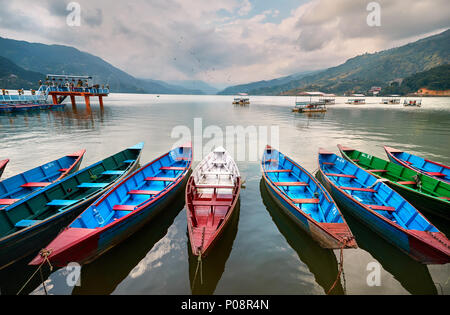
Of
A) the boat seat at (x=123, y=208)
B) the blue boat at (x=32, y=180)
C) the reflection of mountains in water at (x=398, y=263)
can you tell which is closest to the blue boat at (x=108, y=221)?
the boat seat at (x=123, y=208)

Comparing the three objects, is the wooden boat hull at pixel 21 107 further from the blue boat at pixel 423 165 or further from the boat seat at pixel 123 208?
the blue boat at pixel 423 165

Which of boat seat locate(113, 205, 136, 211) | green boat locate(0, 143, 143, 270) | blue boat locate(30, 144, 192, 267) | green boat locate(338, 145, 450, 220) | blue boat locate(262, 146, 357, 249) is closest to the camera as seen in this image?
blue boat locate(30, 144, 192, 267)

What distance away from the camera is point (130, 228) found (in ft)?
26.8

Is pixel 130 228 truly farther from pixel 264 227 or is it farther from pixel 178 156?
pixel 178 156

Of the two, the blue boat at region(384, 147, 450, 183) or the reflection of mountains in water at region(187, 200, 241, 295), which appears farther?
the blue boat at region(384, 147, 450, 183)

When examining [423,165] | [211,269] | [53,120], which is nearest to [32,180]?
[211,269]

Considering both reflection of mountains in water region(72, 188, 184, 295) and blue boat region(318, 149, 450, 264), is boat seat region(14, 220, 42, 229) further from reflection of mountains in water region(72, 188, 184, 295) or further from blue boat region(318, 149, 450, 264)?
blue boat region(318, 149, 450, 264)

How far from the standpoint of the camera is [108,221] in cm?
855

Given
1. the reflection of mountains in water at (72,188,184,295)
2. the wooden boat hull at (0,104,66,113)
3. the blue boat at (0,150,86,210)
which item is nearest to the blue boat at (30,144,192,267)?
the reflection of mountains in water at (72,188,184,295)

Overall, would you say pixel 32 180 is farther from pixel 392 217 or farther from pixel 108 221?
pixel 392 217

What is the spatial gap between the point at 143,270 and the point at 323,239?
7.04 m

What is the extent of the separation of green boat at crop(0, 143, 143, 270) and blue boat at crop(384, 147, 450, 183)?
20.6m

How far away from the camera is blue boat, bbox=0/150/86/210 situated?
32.2 ft
